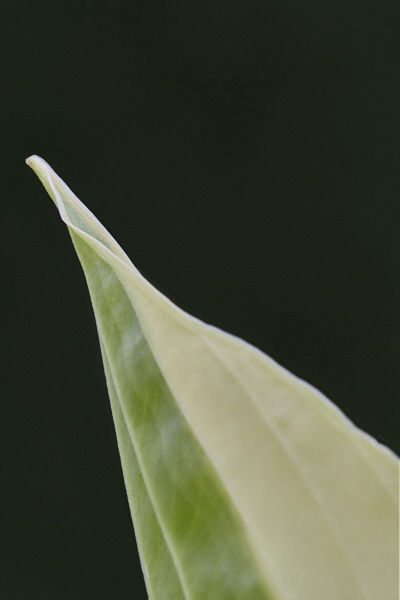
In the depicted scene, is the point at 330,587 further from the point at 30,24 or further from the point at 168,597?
the point at 30,24

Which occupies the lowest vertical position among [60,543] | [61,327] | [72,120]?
[60,543]

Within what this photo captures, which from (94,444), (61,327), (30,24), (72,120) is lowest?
(94,444)

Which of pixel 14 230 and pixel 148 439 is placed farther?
pixel 14 230

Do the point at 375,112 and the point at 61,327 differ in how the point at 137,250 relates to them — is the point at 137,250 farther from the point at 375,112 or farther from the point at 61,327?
the point at 375,112

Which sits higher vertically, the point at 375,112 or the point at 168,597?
the point at 375,112

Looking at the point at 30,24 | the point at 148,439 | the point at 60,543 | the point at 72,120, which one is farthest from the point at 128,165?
the point at 148,439

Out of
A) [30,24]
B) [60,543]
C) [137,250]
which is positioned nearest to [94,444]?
[60,543]
